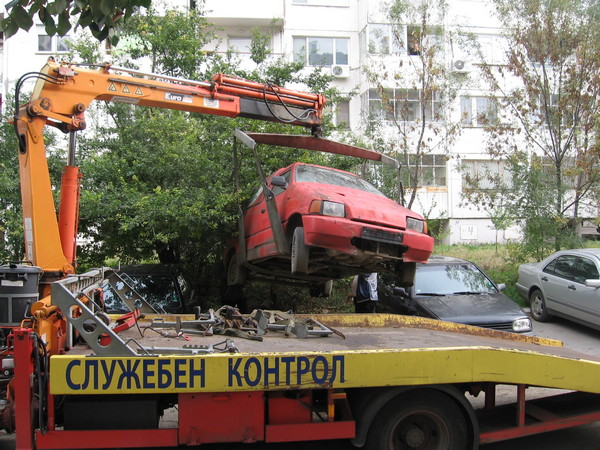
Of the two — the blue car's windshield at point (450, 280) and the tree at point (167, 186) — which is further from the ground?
the tree at point (167, 186)

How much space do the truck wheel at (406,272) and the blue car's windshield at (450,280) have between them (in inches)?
74.1

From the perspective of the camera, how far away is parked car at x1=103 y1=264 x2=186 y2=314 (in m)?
7.80

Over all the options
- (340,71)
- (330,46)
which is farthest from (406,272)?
(330,46)

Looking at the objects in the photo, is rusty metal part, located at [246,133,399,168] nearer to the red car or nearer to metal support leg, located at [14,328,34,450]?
the red car

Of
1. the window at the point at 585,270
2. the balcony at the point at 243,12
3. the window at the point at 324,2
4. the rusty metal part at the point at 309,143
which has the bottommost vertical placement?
the window at the point at 585,270

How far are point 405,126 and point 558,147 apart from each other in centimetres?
399

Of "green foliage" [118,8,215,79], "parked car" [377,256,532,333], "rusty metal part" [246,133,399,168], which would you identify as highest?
"green foliage" [118,8,215,79]

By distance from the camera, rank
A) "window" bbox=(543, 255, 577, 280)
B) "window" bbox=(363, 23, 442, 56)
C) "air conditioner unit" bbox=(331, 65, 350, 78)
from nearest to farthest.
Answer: "window" bbox=(543, 255, 577, 280)
"window" bbox=(363, 23, 442, 56)
"air conditioner unit" bbox=(331, 65, 350, 78)

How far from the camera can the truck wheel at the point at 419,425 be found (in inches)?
162

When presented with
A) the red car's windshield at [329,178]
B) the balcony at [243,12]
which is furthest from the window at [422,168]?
the balcony at [243,12]

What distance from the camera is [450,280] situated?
8648mm

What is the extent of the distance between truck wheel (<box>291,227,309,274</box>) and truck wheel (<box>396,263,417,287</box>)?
1401mm

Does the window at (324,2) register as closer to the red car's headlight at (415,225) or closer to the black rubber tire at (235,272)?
the black rubber tire at (235,272)

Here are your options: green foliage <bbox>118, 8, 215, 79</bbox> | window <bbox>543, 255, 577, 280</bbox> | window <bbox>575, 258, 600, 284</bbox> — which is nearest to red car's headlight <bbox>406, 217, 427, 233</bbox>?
Result: window <bbox>575, 258, 600, 284</bbox>
